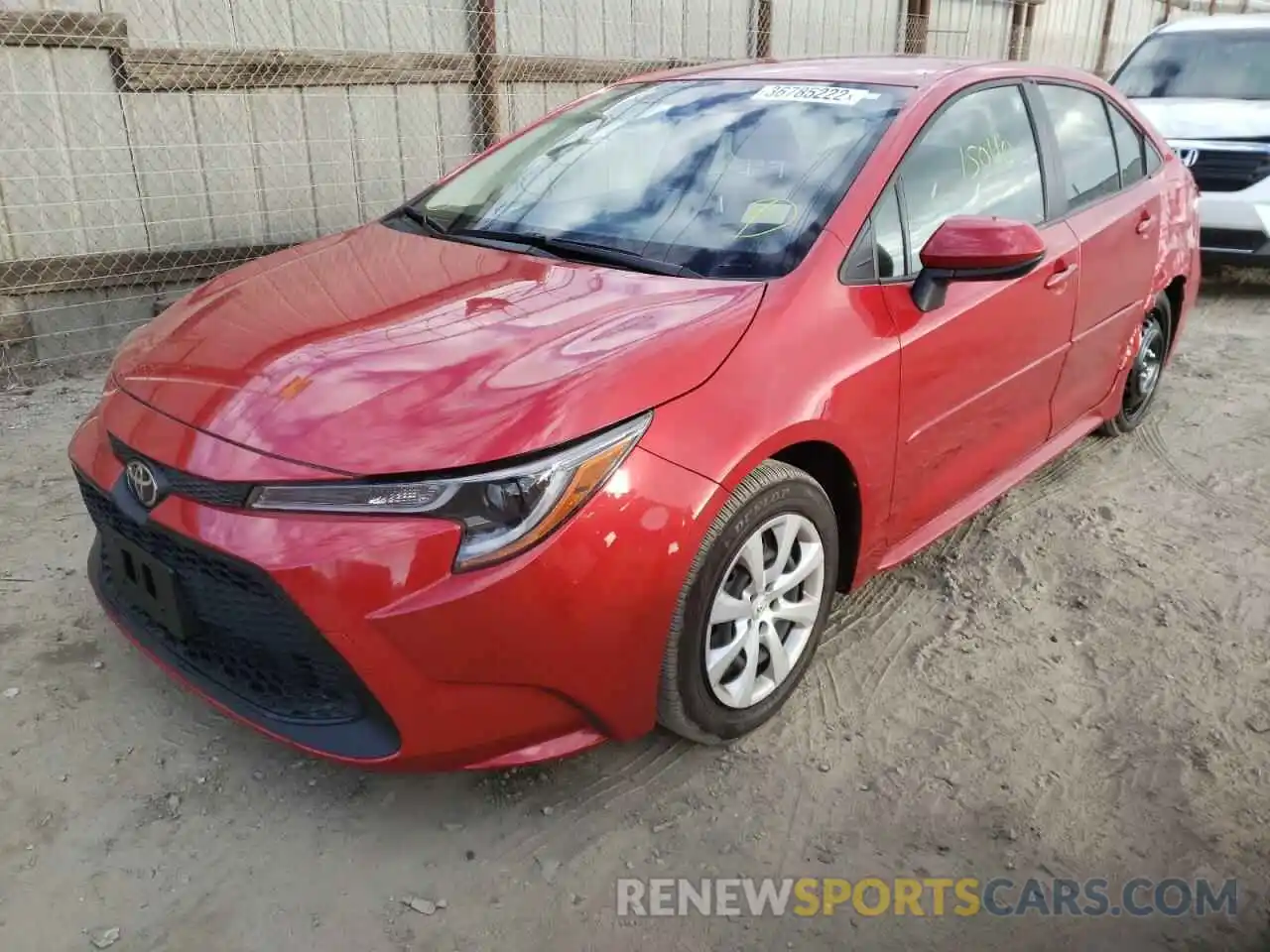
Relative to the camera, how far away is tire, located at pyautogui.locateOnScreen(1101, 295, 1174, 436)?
4.41 metres

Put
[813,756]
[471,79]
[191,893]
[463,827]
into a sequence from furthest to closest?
[471,79] → [813,756] → [463,827] → [191,893]

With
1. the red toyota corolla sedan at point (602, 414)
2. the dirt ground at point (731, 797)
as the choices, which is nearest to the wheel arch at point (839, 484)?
the red toyota corolla sedan at point (602, 414)

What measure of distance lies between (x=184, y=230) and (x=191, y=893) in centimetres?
420

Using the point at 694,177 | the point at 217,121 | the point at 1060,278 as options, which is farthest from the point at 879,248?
the point at 217,121

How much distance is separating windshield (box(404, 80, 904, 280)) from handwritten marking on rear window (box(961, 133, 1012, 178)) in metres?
0.30

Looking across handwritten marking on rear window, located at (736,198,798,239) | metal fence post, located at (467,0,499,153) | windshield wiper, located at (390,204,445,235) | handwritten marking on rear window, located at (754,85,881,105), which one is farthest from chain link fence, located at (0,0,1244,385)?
handwritten marking on rear window, located at (736,198,798,239)

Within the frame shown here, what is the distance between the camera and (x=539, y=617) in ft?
6.53

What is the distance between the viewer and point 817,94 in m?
3.04

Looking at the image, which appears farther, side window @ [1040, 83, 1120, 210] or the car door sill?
side window @ [1040, 83, 1120, 210]

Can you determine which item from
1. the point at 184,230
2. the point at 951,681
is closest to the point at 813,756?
the point at 951,681

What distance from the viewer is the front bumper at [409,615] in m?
1.93

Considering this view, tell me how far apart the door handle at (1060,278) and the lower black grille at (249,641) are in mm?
2493

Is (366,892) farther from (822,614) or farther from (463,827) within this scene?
(822,614)

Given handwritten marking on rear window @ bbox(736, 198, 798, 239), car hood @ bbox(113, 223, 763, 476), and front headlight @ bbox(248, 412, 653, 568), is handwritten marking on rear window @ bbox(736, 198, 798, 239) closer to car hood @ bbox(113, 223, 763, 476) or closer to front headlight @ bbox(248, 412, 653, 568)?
car hood @ bbox(113, 223, 763, 476)
